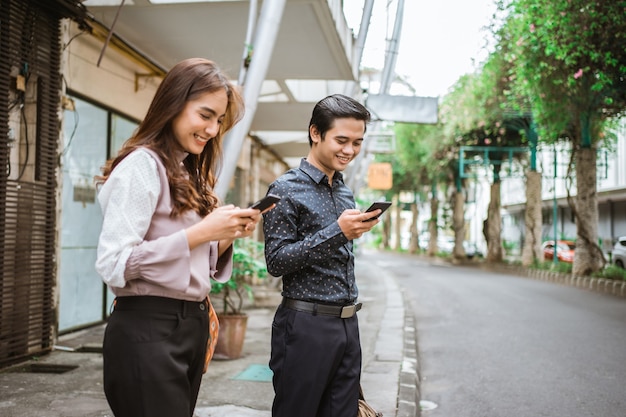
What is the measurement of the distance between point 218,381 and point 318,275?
313cm

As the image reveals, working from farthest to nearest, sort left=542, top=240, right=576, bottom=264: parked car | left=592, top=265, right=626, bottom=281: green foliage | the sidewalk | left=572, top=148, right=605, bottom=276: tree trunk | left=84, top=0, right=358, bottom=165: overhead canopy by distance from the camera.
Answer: left=542, top=240, right=576, bottom=264: parked car, left=572, top=148, right=605, bottom=276: tree trunk, left=592, top=265, right=626, bottom=281: green foliage, left=84, top=0, right=358, bottom=165: overhead canopy, the sidewalk

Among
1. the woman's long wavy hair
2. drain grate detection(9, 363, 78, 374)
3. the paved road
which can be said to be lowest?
the paved road

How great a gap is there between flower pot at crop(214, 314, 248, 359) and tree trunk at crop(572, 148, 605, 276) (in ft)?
41.5

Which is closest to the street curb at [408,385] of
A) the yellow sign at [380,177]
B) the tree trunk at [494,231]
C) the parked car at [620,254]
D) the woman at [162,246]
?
the woman at [162,246]

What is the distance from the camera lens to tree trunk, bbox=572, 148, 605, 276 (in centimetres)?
1580

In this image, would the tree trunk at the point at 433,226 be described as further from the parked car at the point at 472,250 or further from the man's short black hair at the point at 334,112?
the man's short black hair at the point at 334,112

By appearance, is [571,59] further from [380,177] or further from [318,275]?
[318,275]

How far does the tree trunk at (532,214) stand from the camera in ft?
69.4

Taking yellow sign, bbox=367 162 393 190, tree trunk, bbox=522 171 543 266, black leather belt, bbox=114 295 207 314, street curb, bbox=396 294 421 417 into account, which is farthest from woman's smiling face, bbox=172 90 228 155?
tree trunk, bbox=522 171 543 266

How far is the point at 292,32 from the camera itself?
296 inches

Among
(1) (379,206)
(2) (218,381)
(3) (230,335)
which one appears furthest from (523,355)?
(1) (379,206)

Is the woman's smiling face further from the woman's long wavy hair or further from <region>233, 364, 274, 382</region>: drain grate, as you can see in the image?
<region>233, 364, 274, 382</region>: drain grate

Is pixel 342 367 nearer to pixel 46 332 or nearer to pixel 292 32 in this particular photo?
pixel 46 332

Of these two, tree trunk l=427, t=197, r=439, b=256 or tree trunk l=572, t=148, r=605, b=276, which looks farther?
tree trunk l=427, t=197, r=439, b=256
